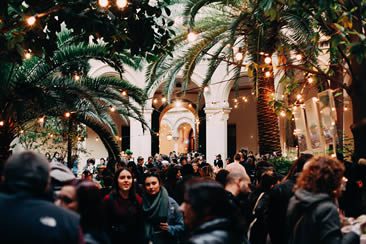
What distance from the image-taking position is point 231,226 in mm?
3316

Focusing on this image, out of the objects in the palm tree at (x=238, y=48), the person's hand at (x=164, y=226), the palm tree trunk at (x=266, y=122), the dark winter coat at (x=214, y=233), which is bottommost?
the person's hand at (x=164, y=226)

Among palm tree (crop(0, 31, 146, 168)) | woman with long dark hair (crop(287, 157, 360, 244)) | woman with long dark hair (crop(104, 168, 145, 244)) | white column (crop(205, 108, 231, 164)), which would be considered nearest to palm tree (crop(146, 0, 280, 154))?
palm tree (crop(0, 31, 146, 168))

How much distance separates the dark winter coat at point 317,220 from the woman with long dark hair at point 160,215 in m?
2.08

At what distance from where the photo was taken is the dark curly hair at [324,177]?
440 centimetres

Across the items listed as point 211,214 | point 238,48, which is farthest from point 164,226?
point 238,48

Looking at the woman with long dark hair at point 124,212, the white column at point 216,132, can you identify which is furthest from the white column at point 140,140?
the woman with long dark hair at point 124,212

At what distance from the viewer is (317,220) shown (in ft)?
14.1

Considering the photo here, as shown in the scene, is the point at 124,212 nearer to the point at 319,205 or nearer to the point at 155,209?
the point at 155,209

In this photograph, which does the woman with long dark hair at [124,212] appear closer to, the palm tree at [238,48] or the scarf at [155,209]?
the scarf at [155,209]

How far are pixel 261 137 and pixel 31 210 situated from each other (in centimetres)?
1317

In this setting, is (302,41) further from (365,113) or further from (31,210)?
(31,210)

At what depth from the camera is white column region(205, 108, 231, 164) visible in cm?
2838

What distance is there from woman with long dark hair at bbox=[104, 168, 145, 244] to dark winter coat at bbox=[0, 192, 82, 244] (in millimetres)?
1735

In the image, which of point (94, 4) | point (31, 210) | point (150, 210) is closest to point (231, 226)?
point (31, 210)
